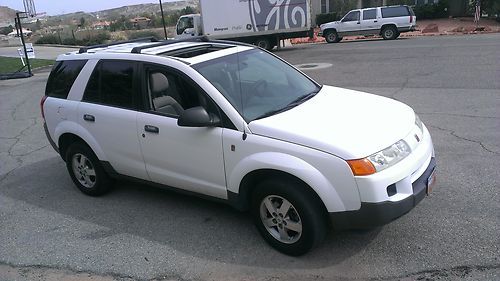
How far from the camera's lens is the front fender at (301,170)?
341 cm

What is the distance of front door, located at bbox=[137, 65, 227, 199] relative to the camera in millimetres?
4070

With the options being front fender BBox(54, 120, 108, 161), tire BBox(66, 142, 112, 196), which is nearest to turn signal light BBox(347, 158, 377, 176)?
front fender BBox(54, 120, 108, 161)

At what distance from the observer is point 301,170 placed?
3.46m

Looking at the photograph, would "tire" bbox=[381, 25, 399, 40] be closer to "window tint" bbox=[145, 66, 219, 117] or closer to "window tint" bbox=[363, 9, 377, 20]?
"window tint" bbox=[363, 9, 377, 20]

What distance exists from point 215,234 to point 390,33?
2280cm

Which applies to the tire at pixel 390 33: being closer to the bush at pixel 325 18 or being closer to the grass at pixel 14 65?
the bush at pixel 325 18

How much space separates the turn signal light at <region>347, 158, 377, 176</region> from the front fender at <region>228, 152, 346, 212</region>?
0.71 ft

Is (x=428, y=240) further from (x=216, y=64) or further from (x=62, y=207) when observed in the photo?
(x=62, y=207)

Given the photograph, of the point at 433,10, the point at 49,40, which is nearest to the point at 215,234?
the point at 433,10

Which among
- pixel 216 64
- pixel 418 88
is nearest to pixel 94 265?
pixel 216 64

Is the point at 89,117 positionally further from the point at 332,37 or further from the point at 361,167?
the point at 332,37

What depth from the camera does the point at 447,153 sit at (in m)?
5.90

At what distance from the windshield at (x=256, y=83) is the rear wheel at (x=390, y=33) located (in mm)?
21349

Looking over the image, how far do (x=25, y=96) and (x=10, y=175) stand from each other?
8.28 metres
